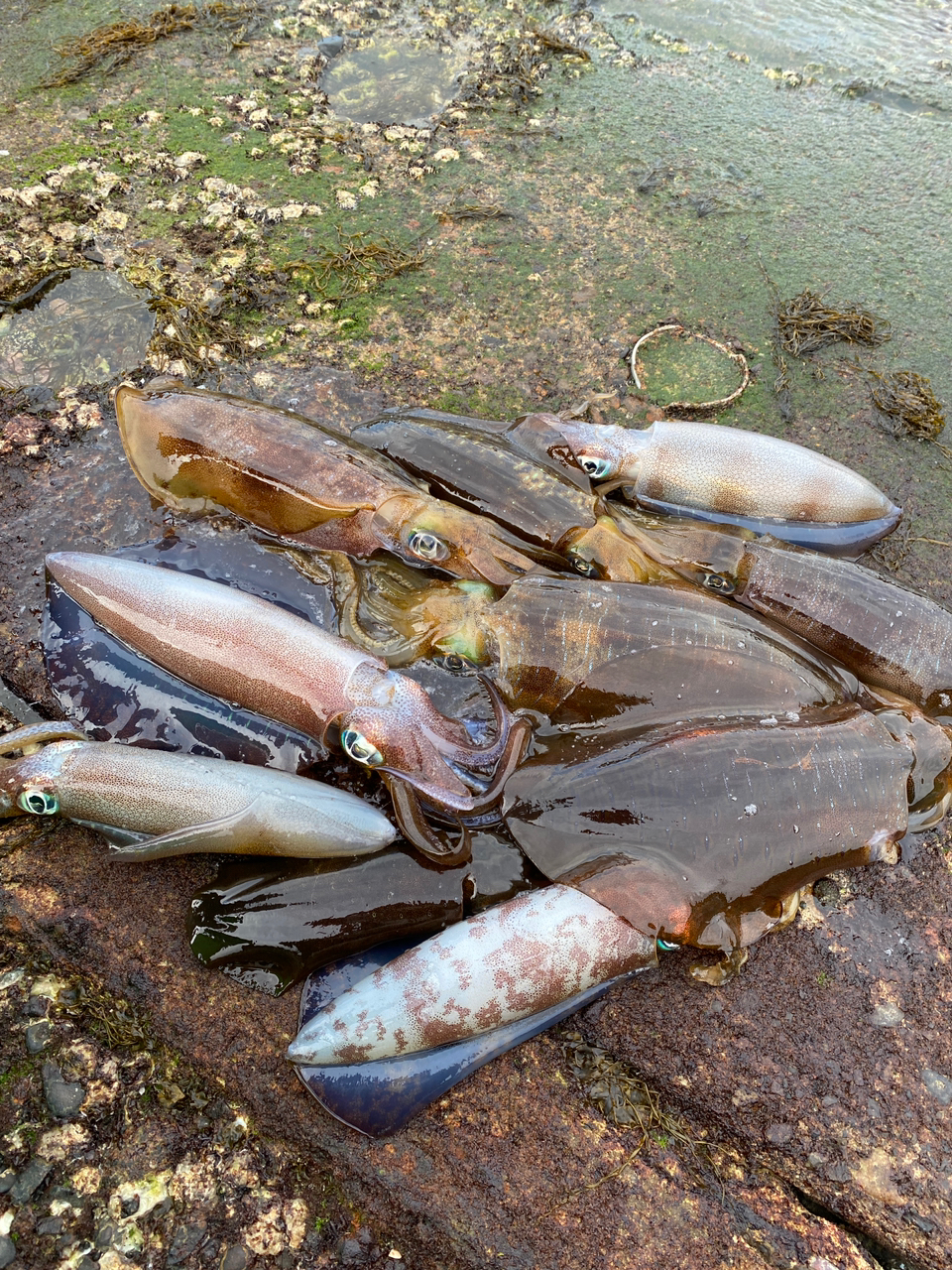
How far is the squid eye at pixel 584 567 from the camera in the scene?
13.7 feet

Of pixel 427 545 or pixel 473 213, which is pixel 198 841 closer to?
pixel 427 545

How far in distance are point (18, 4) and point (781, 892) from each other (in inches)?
366

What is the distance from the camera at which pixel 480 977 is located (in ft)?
9.66

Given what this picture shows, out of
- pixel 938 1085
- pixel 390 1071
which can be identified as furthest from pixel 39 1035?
pixel 938 1085

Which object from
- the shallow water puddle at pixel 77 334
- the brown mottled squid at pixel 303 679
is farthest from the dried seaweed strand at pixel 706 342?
the shallow water puddle at pixel 77 334

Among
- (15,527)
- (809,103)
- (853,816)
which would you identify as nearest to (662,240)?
(809,103)

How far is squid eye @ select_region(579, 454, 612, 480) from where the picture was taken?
4.50m

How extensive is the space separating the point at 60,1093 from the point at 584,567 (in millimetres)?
3191

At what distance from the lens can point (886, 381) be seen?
5.12 meters

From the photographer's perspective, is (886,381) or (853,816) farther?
(886,381)

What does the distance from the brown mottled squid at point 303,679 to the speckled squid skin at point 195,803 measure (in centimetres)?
26

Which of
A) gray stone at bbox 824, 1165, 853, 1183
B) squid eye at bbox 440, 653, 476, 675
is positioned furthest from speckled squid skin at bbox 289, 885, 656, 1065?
squid eye at bbox 440, 653, 476, 675

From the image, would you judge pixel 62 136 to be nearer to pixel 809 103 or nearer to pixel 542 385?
pixel 542 385

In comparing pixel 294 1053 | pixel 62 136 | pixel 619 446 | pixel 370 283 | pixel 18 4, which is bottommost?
→ pixel 294 1053
